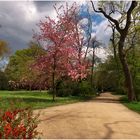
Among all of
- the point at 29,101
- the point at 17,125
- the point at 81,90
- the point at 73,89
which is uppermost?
the point at 73,89

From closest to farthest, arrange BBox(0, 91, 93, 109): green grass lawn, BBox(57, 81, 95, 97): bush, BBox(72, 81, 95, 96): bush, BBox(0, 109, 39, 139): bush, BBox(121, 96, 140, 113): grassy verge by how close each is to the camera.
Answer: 1. BBox(0, 109, 39, 139): bush
2. BBox(0, 91, 93, 109): green grass lawn
3. BBox(121, 96, 140, 113): grassy verge
4. BBox(57, 81, 95, 97): bush
5. BBox(72, 81, 95, 96): bush

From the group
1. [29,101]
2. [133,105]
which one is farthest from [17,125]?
[133,105]

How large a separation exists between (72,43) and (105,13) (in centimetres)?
587

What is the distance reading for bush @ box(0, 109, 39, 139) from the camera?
7.45 metres

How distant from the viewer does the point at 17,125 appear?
8.69 metres

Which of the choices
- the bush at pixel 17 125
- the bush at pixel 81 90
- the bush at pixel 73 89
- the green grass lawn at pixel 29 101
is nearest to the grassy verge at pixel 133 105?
the green grass lawn at pixel 29 101

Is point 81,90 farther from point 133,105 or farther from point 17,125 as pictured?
point 17,125

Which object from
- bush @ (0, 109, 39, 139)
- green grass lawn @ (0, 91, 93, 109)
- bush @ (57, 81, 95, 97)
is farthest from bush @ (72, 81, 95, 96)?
bush @ (0, 109, 39, 139)

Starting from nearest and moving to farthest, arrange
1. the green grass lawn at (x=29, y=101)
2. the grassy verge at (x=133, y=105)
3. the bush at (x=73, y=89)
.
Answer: the green grass lawn at (x=29, y=101)
the grassy verge at (x=133, y=105)
the bush at (x=73, y=89)

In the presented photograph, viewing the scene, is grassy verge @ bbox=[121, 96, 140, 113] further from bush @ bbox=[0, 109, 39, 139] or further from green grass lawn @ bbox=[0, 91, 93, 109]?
bush @ bbox=[0, 109, 39, 139]

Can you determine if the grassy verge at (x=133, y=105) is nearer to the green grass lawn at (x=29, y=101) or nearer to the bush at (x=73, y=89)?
the green grass lawn at (x=29, y=101)

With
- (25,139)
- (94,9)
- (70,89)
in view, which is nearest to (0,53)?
(70,89)

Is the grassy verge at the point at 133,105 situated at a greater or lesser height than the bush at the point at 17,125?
greater

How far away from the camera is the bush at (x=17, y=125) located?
7.45 meters
